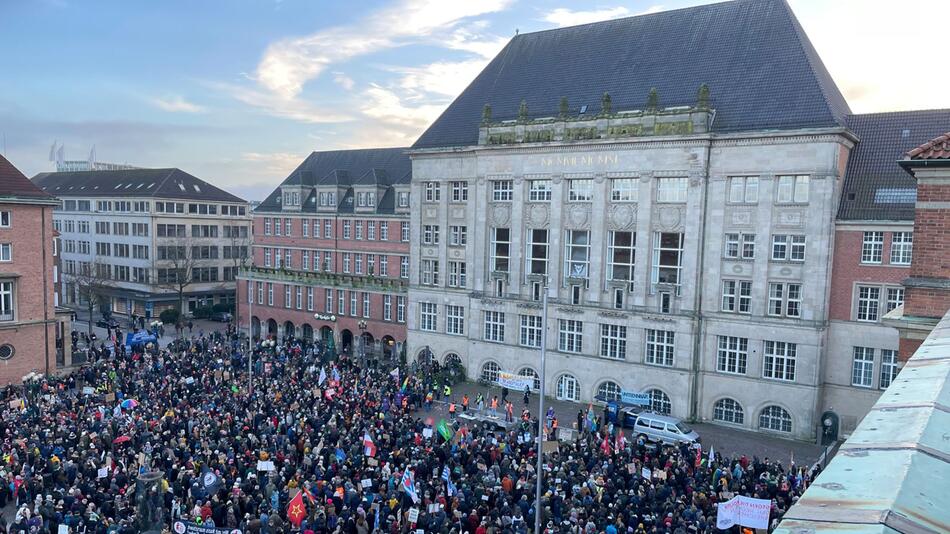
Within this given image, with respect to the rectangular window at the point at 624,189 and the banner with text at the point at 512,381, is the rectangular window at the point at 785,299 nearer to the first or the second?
the rectangular window at the point at 624,189

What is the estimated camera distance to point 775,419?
1457 inches

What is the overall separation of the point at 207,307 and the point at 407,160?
29.0 metres

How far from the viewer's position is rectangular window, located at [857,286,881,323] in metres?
35.5

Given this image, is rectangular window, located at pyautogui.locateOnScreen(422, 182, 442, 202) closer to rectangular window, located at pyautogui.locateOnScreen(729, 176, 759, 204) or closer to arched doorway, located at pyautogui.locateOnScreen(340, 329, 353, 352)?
arched doorway, located at pyautogui.locateOnScreen(340, 329, 353, 352)

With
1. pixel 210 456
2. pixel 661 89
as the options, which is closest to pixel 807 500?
pixel 210 456

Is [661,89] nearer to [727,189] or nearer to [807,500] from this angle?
[727,189]

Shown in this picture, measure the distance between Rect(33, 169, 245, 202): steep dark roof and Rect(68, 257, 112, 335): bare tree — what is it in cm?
816

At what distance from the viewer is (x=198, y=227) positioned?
259 feet

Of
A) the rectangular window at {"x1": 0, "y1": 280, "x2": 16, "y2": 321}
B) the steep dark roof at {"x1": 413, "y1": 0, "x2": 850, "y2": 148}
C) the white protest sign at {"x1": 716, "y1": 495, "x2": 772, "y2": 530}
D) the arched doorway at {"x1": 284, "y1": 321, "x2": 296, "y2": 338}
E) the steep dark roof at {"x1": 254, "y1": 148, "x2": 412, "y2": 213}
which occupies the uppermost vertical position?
the steep dark roof at {"x1": 413, "y1": 0, "x2": 850, "y2": 148}

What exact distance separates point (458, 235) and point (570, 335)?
10.5 m

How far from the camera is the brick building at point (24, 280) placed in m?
42.8

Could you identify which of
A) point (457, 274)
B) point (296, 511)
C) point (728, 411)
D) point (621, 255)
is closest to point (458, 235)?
point (457, 274)

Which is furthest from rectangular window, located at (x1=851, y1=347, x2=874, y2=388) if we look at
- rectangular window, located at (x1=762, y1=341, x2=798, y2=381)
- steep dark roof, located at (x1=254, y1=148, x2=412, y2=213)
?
steep dark roof, located at (x1=254, y1=148, x2=412, y2=213)

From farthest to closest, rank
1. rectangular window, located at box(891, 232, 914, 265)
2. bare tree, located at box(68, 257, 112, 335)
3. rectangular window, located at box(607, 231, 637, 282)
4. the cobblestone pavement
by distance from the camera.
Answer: bare tree, located at box(68, 257, 112, 335) → rectangular window, located at box(607, 231, 637, 282) → rectangular window, located at box(891, 232, 914, 265) → the cobblestone pavement
